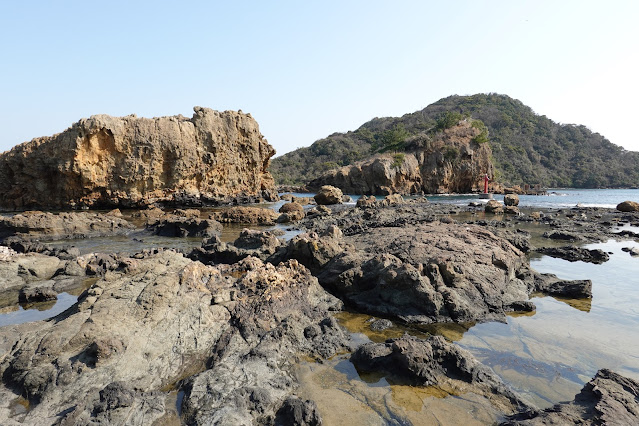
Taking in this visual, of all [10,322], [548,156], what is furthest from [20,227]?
[548,156]

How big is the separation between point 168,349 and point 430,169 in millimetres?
54475

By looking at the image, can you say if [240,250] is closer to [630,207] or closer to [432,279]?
[432,279]

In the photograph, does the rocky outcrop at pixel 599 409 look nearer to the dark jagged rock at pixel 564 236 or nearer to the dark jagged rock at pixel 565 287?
the dark jagged rock at pixel 565 287

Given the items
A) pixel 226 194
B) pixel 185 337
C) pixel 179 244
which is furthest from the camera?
pixel 226 194

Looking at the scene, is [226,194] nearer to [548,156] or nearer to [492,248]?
[492,248]

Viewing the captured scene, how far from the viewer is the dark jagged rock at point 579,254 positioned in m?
10.5

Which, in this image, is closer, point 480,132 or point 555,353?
point 555,353

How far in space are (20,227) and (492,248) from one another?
51.0ft

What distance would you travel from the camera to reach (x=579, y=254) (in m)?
10.8

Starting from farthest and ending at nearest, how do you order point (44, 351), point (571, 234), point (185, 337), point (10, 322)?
point (571, 234) → point (10, 322) → point (185, 337) → point (44, 351)

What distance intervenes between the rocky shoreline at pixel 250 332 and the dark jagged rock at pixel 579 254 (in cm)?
354

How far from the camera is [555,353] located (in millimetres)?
4820

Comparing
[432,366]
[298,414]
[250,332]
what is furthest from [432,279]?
[298,414]

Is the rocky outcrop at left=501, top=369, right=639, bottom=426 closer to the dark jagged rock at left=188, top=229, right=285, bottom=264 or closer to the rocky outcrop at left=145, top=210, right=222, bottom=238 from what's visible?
the dark jagged rock at left=188, top=229, right=285, bottom=264
